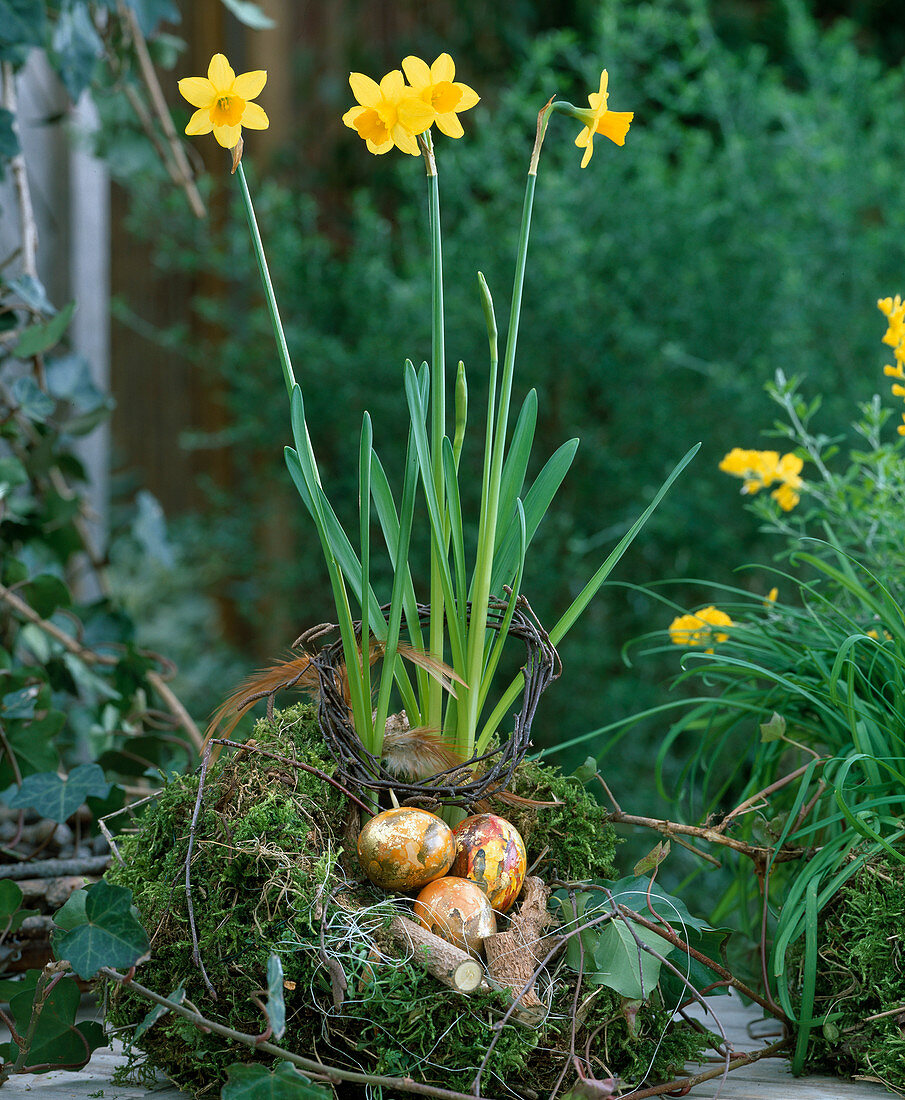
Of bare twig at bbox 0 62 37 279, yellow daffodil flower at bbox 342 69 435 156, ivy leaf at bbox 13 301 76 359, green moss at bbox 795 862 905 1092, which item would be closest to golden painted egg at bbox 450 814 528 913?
green moss at bbox 795 862 905 1092

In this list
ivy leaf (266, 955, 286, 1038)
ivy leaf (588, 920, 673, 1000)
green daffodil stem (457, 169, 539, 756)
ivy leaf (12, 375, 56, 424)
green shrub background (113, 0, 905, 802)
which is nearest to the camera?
ivy leaf (266, 955, 286, 1038)

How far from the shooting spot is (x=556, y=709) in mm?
2246

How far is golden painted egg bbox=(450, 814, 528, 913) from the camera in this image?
2.20ft

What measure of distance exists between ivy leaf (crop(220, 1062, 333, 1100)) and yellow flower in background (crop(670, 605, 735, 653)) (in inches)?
20.9

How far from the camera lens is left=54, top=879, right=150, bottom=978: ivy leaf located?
604 millimetres

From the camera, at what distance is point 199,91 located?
2.21ft

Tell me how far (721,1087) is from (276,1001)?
309 millimetres

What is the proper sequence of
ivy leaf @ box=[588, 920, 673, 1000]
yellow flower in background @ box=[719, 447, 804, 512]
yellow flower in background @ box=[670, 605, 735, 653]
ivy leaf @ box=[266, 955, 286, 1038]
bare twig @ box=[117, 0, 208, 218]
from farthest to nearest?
bare twig @ box=[117, 0, 208, 218] < yellow flower in background @ box=[719, 447, 804, 512] < yellow flower in background @ box=[670, 605, 735, 653] < ivy leaf @ box=[588, 920, 673, 1000] < ivy leaf @ box=[266, 955, 286, 1038]

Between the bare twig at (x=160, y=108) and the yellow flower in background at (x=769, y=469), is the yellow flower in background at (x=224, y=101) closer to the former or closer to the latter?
the yellow flower in background at (x=769, y=469)

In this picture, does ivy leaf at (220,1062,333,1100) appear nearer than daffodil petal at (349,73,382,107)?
Yes

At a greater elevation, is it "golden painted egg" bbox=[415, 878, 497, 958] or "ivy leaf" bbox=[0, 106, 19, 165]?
"ivy leaf" bbox=[0, 106, 19, 165]

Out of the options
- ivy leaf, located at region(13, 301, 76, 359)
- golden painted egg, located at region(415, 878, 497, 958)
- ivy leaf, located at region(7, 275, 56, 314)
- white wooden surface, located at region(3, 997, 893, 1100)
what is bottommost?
white wooden surface, located at region(3, 997, 893, 1100)

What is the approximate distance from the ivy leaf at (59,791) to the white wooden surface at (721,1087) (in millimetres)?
199

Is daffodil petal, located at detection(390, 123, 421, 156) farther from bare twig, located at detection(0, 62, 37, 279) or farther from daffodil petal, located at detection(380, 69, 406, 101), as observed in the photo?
bare twig, located at detection(0, 62, 37, 279)
